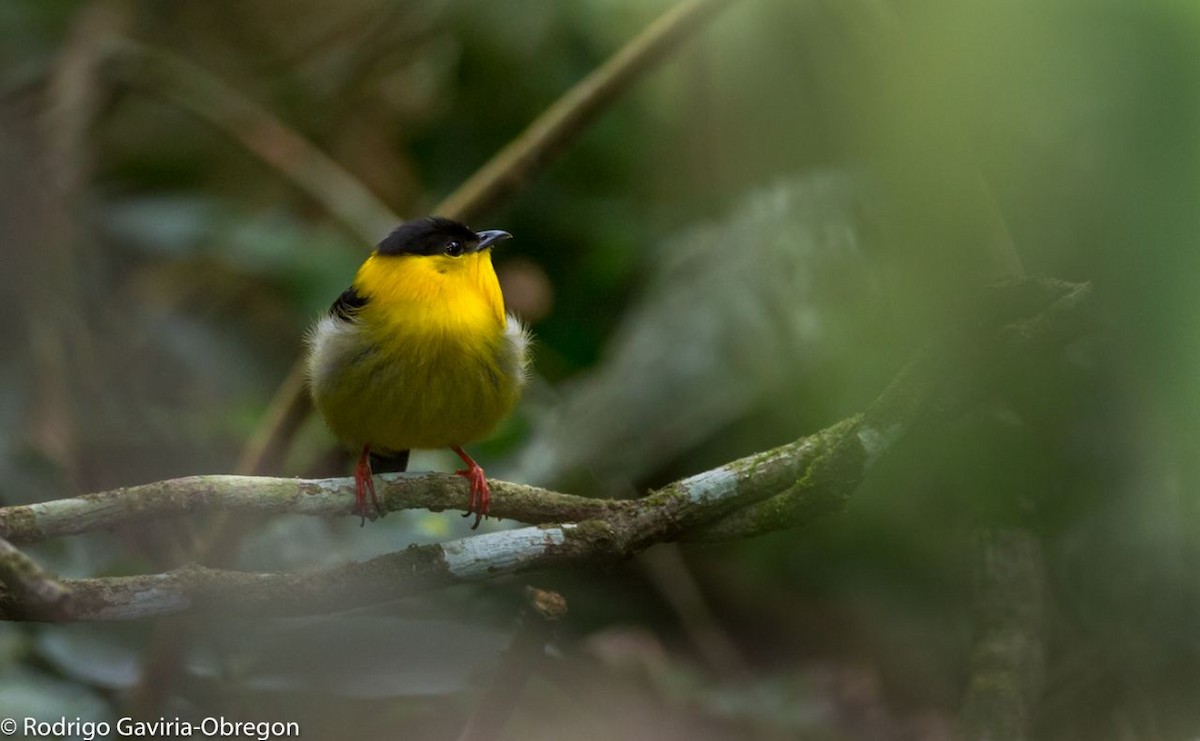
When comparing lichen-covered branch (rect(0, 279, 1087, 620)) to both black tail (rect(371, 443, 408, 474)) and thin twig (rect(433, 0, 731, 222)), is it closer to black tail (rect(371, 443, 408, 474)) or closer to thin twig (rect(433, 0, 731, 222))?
black tail (rect(371, 443, 408, 474))

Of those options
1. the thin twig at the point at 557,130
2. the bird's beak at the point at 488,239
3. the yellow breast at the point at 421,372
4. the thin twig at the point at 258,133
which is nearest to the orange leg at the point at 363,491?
the yellow breast at the point at 421,372

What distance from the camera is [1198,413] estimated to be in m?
0.69

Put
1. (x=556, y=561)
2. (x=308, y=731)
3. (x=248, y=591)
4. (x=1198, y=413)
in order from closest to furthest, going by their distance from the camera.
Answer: (x=1198, y=413), (x=248, y=591), (x=556, y=561), (x=308, y=731)

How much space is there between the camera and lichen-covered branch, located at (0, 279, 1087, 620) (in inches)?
83.5

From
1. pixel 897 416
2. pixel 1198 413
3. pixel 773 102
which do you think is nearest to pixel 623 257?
pixel 773 102

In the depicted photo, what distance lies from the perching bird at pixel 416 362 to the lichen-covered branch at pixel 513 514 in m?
0.66

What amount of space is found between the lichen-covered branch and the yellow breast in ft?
2.12

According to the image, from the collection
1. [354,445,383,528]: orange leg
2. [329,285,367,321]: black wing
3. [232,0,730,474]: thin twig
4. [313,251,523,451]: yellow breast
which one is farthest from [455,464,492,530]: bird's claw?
[232,0,730,474]: thin twig

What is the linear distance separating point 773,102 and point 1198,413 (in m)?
1.95

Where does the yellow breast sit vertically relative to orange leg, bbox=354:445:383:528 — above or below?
above

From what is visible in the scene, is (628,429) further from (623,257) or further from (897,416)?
(897,416)

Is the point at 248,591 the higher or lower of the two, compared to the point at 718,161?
lower

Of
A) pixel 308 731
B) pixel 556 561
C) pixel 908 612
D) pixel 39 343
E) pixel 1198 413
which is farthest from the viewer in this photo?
pixel 39 343

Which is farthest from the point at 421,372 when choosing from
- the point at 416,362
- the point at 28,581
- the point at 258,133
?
the point at 258,133
